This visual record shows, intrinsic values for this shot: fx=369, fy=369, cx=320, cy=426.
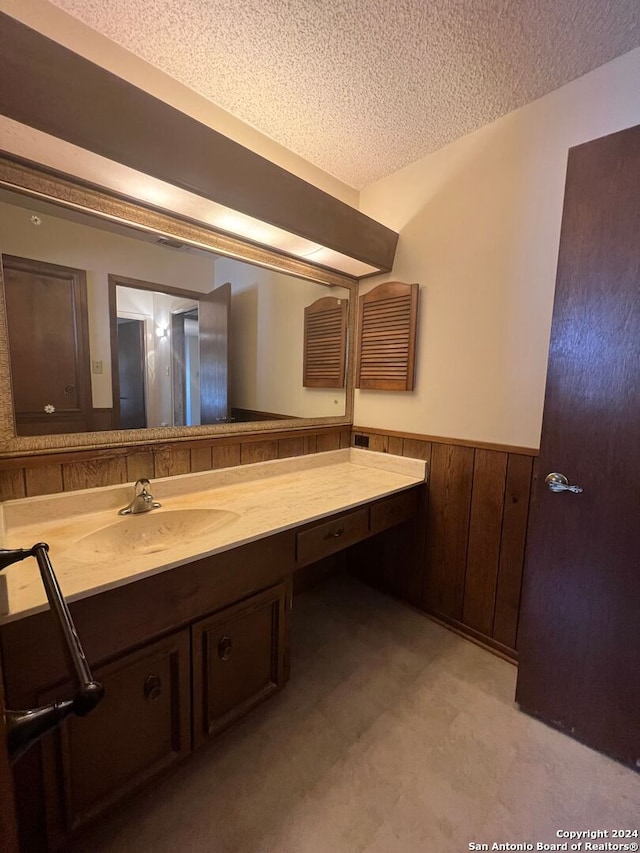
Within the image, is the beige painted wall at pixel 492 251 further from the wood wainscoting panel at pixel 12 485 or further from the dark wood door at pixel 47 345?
the wood wainscoting panel at pixel 12 485

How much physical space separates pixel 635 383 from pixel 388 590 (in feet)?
5.54

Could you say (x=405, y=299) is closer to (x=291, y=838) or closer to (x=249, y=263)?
(x=249, y=263)

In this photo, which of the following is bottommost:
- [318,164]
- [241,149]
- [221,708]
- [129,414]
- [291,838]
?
[291,838]

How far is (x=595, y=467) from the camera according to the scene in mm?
1303

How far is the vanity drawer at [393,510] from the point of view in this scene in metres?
1.75

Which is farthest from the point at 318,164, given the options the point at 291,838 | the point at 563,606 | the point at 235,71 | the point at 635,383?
the point at 291,838

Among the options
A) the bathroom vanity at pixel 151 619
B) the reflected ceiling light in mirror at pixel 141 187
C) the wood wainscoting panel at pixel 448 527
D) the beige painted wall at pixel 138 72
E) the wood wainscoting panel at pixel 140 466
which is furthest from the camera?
the wood wainscoting panel at pixel 448 527

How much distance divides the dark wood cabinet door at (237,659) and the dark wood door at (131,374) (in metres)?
0.83

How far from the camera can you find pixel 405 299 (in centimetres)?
202

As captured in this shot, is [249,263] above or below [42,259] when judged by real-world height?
above

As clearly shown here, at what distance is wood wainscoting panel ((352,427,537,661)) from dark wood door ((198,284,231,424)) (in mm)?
962

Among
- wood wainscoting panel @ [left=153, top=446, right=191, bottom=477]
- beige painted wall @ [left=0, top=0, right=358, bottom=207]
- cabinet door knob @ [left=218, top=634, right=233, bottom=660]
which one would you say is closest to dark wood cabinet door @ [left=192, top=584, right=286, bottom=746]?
cabinet door knob @ [left=218, top=634, right=233, bottom=660]

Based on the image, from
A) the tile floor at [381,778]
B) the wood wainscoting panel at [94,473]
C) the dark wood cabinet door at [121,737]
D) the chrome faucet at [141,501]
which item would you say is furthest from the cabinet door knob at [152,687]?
the wood wainscoting panel at [94,473]

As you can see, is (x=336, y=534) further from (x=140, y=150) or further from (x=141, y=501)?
(x=140, y=150)
